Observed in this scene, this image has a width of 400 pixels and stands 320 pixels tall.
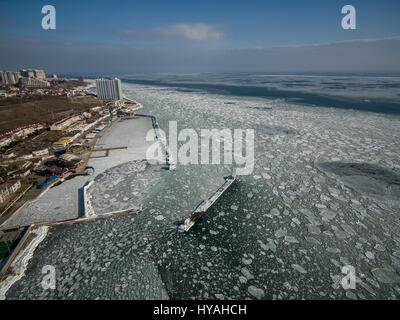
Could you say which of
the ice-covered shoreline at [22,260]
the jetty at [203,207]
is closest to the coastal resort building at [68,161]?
the ice-covered shoreline at [22,260]

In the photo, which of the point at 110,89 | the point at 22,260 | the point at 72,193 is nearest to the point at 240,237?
the point at 22,260

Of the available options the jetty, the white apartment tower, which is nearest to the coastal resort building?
the jetty

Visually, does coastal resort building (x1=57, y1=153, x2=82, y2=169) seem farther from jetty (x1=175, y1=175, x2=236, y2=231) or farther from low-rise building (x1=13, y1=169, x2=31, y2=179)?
jetty (x1=175, y1=175, x2=236, y2=231)

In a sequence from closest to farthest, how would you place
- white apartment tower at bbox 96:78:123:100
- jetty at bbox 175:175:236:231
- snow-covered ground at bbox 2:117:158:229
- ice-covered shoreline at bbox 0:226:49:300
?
ice-covered shoreline at bbox 0:226:49:300
jetty at bbox 175:175:236:231
snow-covered ground at bbox 2:117:158:229
white apartment tower at bbox 96:78:123:100

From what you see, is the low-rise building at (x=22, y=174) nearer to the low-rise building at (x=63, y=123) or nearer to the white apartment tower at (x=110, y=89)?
the low-rise building at (x=63, y=123)

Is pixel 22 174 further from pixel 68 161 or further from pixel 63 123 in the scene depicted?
pixel 63 123
